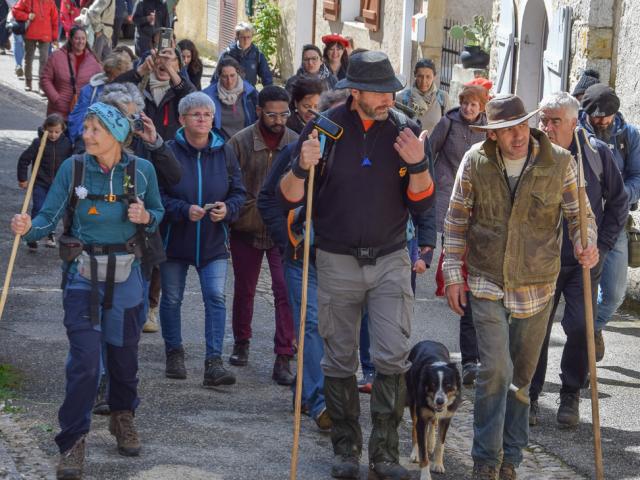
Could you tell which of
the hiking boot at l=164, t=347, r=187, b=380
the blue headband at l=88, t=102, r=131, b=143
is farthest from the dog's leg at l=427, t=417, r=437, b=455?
the blue headband at l=88, t=102, r=131, b=143

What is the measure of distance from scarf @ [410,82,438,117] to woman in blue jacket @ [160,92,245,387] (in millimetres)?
3554

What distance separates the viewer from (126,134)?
694 centimetres

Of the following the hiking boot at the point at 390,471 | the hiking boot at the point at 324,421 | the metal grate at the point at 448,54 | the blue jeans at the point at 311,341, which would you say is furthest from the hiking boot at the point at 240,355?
the metal grate at the point at 448,54

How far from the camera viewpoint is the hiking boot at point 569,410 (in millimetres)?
8039

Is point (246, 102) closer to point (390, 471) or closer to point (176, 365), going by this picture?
point (176, 365)

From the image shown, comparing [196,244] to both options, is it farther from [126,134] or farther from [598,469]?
[598,469]

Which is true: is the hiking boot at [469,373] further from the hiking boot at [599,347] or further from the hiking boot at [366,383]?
the hiking boot at [599,347]

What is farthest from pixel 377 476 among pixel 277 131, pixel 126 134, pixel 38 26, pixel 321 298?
pixel 38 26

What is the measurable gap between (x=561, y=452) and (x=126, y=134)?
2924 millimetres

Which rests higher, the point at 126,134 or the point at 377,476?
the point at 126,134

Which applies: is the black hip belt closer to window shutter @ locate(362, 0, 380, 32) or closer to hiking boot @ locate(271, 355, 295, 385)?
hiking boot @ locate(271, 355, 295, 385)

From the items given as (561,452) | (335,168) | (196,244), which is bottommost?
(561,452)

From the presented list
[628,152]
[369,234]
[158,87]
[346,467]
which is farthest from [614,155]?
[158,87]

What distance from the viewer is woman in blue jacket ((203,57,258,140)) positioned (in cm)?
1095
